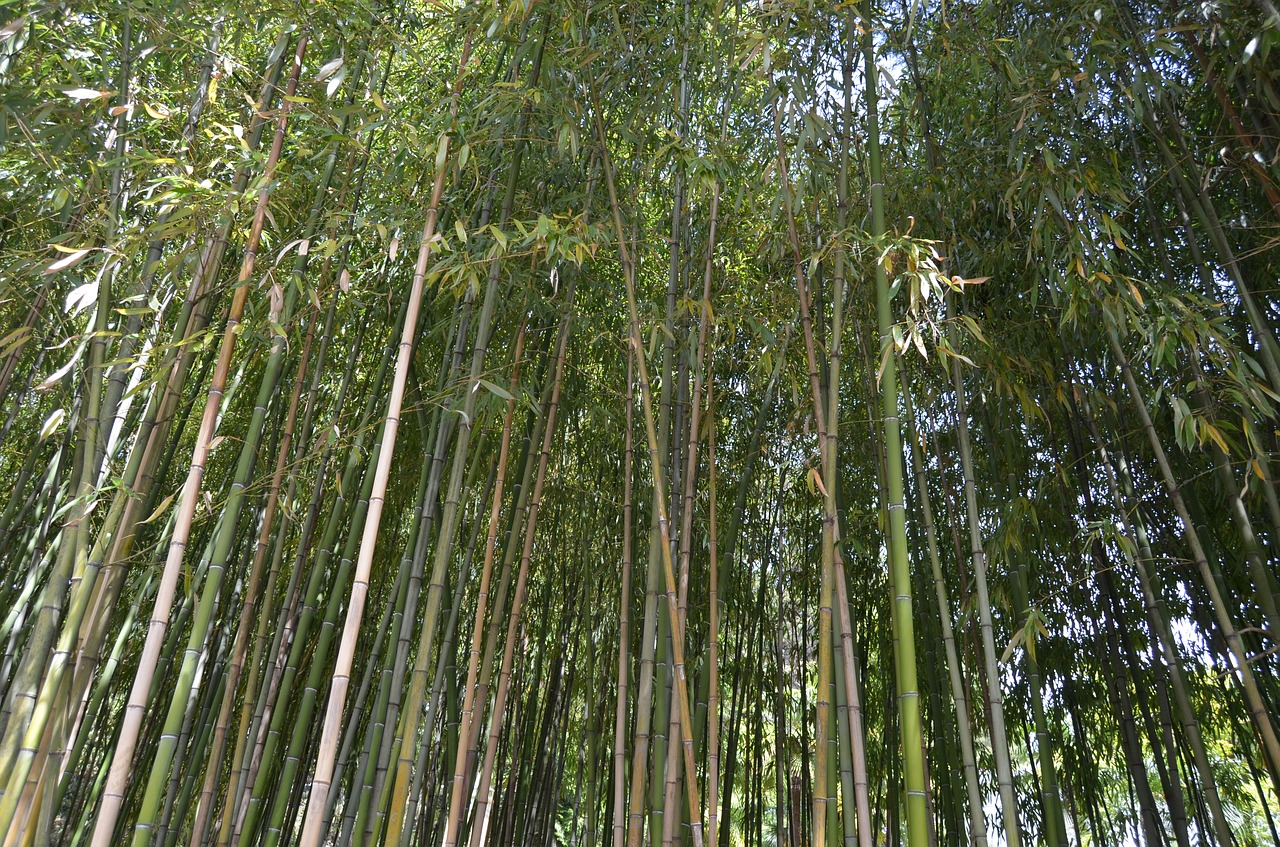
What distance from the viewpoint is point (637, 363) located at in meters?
2.30

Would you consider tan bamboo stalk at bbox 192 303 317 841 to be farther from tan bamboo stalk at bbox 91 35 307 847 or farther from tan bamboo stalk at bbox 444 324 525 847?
tan bamboo stalk at bbox 444 324 525 847

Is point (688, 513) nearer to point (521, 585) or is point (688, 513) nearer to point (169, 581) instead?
point (521, 585)

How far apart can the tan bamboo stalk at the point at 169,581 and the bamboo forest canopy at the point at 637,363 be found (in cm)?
1

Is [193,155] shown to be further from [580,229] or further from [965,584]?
[965,584]

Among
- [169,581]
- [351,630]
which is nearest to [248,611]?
[169,581]

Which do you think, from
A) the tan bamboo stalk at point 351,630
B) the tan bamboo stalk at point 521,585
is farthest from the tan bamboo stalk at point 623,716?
the tan bamboo stalk at point 351,630

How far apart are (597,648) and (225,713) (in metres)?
2.14

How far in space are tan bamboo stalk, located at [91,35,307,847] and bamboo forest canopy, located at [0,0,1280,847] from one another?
10 millimetres

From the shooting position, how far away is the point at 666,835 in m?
2.08

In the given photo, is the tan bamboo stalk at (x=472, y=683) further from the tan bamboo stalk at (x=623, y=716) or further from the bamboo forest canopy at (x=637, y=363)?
the tan bamboo stalk at (x=623, y=716)

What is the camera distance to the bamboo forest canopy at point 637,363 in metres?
2.09

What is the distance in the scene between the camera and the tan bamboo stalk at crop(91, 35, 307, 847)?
Answer: 62.2 inches

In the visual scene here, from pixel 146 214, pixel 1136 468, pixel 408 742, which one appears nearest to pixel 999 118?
pixel 1136 468

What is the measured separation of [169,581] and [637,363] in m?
1.17
